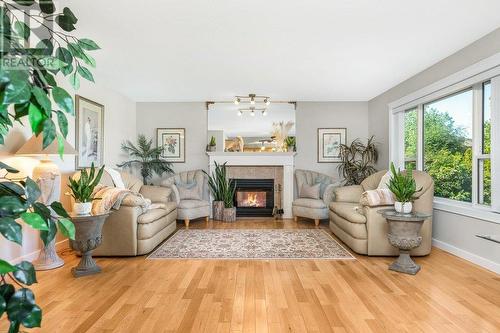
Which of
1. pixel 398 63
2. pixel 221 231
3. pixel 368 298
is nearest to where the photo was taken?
pixel 368 298

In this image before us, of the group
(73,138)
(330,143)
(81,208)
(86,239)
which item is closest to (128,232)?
(86,239)

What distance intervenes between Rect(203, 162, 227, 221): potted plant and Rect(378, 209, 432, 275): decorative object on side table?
10.9ft

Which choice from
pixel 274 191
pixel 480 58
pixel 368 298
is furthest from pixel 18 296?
pixel 274 191

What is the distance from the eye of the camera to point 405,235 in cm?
298

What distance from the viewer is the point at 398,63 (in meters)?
3.85

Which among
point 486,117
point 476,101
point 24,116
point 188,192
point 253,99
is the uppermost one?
point 253,99

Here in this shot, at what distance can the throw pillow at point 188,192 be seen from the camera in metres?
5.41

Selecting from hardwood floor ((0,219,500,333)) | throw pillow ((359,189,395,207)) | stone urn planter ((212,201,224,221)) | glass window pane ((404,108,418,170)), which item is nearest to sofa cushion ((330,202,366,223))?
throw pillow ((359,189,395,207))

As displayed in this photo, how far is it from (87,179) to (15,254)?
40.0 inches

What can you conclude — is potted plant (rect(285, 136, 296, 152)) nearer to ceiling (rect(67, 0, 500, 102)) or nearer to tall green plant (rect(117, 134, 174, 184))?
ceiling (rect(67, 0, 500, 102))

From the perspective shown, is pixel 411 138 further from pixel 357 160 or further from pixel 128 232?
pixel 128 232

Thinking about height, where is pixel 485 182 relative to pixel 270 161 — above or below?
below

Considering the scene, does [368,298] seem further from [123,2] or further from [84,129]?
[84,129]

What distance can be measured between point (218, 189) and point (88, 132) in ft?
8.09
